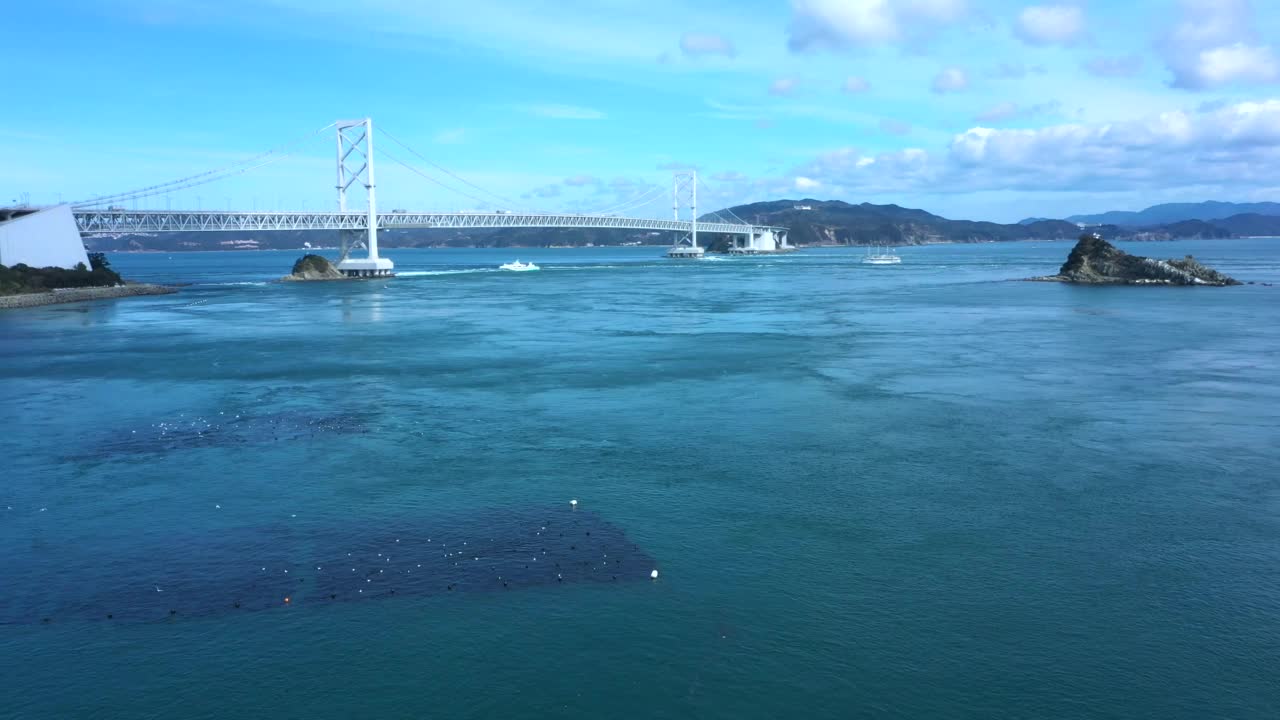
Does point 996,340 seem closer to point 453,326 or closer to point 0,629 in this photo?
point 453,326

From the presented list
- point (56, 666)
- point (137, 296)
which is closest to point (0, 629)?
point (56, 666)

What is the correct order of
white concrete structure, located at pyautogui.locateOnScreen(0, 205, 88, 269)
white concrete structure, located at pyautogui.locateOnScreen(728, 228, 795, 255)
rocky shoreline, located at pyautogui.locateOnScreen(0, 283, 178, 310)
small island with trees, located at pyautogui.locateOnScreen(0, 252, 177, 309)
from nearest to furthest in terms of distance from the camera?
rocky shoreline, located at pyautogui.locateOnScreen(0, 283, 178, 310) < small island with trees, located at pyautogui.locateOnScreen(0, 252, 177, 309) < white concrete structure, located at pyautogui.locateOnScreen(0, 205, 88, 269) < white concrete structure, located at pyautogui.locateOnScreen(728, 228, 795, 255)

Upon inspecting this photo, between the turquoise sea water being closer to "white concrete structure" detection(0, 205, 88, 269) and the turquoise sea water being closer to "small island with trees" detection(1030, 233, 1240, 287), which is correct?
"white concrete structure" detection(0, 205, 88, 269)

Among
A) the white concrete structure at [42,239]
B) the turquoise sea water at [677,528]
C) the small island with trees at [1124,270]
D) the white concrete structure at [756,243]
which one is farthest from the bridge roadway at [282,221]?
the white concrete structure at [756,243]

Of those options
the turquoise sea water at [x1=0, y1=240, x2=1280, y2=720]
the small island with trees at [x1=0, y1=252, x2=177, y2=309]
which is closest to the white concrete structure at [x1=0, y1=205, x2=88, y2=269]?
the small island with trees at [x1=0, y1=252, x2=177, y2=309]

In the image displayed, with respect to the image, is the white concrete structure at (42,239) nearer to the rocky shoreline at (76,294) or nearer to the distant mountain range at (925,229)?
the rocky shoreline at (76,294)

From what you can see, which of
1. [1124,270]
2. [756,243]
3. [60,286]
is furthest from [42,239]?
[756,243]

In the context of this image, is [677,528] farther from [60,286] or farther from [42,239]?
[42,239]
